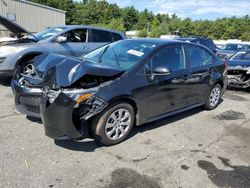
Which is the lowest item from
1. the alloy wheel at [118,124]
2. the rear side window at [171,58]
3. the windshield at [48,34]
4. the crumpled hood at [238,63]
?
the alloy wheel at [118,124]

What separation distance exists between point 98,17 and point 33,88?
9861cm

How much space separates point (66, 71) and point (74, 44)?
4369 mm

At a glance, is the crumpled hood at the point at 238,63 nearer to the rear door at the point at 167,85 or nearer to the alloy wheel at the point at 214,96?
the alloy wheel at the point at 214,96

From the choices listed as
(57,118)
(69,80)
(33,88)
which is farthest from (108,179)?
(33,88)

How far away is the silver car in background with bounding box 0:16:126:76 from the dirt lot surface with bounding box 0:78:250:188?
78.1 inches

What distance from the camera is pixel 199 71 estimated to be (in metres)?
5.61

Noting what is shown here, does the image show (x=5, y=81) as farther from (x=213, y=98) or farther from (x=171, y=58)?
(x=213, y=98)

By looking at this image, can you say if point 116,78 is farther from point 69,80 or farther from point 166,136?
point 166,136

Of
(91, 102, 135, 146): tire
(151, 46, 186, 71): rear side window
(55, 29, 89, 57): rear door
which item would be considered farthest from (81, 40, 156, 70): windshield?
(55, 29, 89, 57): rear door

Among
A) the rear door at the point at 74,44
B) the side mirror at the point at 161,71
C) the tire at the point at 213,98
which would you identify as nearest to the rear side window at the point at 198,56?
the tire at the point at 213,98

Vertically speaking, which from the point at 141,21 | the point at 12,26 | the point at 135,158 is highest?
the point at 141,21

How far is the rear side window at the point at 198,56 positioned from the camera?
18.0 feet

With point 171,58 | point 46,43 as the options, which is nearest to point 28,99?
point 171,58

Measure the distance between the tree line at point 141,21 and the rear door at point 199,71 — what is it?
229 ft
